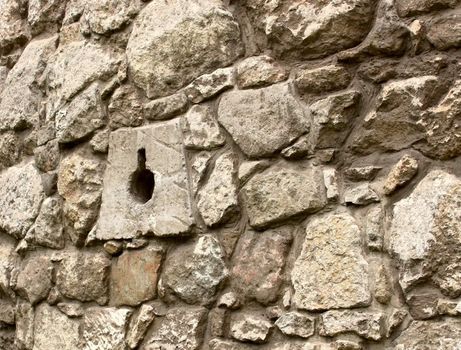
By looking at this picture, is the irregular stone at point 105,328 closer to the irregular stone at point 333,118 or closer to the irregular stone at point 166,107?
the irregular stone at point 166,107

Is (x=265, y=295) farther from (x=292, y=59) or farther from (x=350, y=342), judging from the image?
(x=292, y=59)

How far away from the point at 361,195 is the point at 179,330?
2.27 ft

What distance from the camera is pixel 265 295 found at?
207 centimetres

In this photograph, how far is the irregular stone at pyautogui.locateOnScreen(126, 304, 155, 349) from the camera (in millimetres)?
2328

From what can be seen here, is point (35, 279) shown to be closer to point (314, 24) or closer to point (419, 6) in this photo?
point (314, 24)

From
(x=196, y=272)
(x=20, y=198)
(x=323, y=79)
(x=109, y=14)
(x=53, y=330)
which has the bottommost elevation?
(x=53, y=330)

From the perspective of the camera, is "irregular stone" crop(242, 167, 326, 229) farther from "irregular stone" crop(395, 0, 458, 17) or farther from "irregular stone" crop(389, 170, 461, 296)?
"irregular stone" crop(395, 0, 458, 17)

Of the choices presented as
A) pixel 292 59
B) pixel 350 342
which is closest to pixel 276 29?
pixel 292 59

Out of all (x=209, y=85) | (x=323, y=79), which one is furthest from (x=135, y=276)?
(x=323, y=79)

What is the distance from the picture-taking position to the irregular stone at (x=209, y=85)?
2.27 meters

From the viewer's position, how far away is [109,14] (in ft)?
8.75

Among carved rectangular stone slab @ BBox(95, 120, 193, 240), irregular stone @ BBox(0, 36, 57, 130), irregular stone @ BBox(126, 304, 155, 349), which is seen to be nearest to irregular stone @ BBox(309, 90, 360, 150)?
carved rectangular stone slab @ BBox(95, 120, 193, 240)

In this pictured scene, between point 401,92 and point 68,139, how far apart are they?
129cm

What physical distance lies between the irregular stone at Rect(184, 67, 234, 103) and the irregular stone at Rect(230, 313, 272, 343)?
656mm
